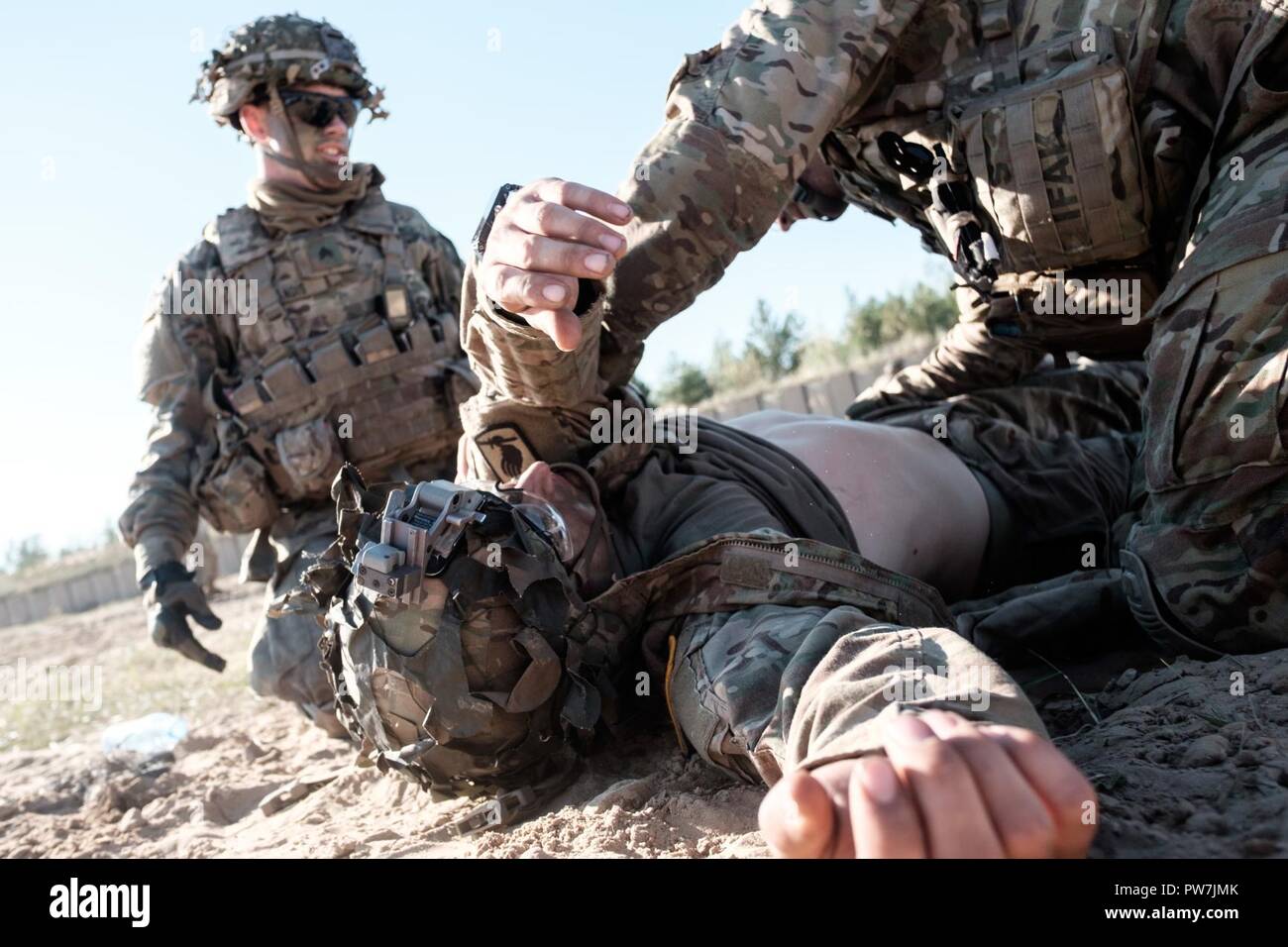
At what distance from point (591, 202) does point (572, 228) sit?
5 centimetres

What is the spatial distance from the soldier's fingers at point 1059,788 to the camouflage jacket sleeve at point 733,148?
1335 mm

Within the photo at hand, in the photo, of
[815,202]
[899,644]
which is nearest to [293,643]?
[815,202]

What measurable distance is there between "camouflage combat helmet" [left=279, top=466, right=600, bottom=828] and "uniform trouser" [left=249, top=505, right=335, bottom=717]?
1905 mm

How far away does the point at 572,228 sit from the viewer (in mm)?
1720

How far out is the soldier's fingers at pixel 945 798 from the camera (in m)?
1.03

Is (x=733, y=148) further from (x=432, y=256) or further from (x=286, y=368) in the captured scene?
(x=432, y=256)

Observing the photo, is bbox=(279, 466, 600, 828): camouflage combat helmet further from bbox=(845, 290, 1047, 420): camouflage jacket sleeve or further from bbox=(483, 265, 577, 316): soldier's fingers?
bbox=(845, 290, 1047, 420): camouflage jacket sleeve

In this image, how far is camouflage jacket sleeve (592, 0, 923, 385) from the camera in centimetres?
217

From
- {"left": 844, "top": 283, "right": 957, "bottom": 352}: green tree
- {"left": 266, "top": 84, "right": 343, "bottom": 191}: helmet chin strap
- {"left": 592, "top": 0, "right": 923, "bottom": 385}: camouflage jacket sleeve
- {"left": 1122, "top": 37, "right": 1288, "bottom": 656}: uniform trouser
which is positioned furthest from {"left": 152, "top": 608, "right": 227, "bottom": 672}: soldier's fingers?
{"left": 844, "top": 283, "right": 957, "bottom": 352}: green tree

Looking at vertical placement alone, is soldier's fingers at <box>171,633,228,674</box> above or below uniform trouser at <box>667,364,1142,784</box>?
below

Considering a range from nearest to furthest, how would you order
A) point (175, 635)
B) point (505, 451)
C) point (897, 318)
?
point (505, 451), point (175, 635), point (897, 318)
